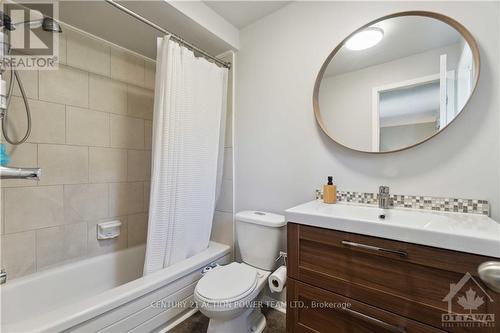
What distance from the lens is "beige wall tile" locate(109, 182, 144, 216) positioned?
1.90 metres

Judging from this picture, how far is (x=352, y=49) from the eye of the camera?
56.4 inches

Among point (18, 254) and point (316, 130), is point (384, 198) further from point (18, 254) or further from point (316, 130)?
point (18, 254)

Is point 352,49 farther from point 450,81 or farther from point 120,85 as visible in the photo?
point 120,85

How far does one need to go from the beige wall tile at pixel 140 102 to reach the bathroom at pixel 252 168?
1cm

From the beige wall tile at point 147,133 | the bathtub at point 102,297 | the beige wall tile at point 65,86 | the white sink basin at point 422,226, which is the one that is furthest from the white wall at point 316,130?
the beige wall tile at point 65,86

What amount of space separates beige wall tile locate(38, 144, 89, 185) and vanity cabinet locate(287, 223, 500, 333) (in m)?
1.67

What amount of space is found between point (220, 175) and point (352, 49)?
1422 millimetres

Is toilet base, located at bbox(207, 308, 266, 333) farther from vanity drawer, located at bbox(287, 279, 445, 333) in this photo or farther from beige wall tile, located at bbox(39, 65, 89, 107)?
beige wall tile, located at bbox(39, 65, 89, 107)

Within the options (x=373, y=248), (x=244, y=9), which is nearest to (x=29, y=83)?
(x=244, y=9)

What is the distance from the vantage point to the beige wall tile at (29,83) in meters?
1.41

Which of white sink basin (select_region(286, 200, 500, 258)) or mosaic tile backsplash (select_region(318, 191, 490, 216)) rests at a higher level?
mosaic tile backsplash (select_region(318, 191, 490, 216))

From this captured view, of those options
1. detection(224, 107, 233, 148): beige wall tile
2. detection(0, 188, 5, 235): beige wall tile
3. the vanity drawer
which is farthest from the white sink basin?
detection(0, 188, 5, 235): beige wall tile

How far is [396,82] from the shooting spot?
4.31 feet

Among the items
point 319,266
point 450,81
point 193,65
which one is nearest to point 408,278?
point 319,266
